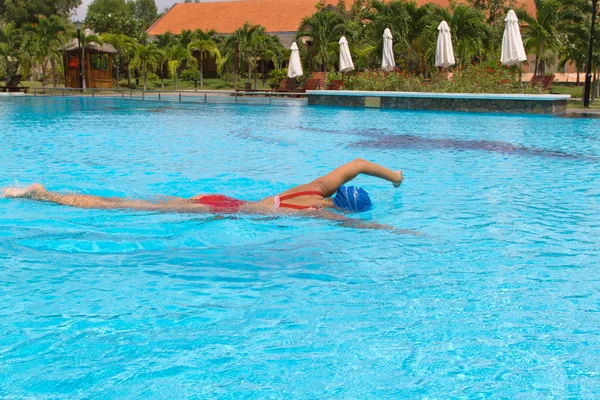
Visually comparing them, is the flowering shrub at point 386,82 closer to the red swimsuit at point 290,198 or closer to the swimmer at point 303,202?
the swimmer at point 303,202

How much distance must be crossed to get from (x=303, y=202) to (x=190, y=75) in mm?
41628

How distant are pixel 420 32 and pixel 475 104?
1363 cm

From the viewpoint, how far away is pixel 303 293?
4.37 meters

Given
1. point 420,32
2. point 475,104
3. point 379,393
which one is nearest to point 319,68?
point 420,32

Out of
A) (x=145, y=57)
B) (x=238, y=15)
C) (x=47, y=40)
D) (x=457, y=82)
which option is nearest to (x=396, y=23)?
(x=457, y=82)

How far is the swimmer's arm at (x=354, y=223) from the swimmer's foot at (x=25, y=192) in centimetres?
300

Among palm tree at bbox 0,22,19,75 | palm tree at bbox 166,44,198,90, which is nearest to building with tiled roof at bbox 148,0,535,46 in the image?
palm tree at bbox 166,44,198,90

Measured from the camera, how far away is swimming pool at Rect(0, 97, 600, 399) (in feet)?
10.6

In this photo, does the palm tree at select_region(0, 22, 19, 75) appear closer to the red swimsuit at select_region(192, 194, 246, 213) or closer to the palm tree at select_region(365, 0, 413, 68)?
the palm tree at select_region(365, 0, 413, 68)

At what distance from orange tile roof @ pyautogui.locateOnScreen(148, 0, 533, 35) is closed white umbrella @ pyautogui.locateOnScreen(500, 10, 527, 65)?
92.6 feet

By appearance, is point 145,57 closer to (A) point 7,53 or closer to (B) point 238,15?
(A) point 7,53

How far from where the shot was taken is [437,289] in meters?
4.49

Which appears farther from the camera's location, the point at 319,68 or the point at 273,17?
the point at 273,17

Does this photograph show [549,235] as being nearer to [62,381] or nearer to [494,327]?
[494,327]
